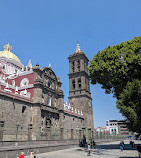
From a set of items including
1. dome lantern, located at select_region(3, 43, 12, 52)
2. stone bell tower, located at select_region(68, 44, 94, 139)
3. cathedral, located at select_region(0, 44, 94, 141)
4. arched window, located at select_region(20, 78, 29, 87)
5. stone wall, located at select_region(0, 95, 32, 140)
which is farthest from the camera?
dome lantern, located at select_region(3, 43, 12, 52)

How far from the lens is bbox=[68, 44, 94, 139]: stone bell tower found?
43828mm

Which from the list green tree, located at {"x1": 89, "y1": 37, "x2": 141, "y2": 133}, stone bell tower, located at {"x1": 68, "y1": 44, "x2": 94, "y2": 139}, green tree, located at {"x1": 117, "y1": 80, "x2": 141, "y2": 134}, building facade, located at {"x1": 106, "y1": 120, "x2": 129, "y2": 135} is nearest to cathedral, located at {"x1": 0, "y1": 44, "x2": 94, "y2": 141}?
stone bell tower, located at {"x1": 68, "y1": 44, "x2": 94, "y2": 139}

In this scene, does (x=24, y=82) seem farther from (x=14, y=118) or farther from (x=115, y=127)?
(x=115, y=127)

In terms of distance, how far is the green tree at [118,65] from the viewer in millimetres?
Result: 17906

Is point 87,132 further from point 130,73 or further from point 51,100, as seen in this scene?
point 130,73

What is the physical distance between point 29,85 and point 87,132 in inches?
942

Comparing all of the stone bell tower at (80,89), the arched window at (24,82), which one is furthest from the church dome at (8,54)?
the arched window at (24,82)

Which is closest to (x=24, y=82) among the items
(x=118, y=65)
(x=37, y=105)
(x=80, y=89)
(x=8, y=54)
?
(x=37, y=105)

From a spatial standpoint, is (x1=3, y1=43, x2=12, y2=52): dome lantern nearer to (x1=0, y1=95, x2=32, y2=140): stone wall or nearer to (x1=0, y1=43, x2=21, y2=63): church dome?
(x1=0, y1=43, x2=21, y2=63): church dome

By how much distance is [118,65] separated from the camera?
18688 mm

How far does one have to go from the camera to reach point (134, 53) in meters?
18.0

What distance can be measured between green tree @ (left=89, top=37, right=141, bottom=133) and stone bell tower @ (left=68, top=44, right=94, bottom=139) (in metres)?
22.8

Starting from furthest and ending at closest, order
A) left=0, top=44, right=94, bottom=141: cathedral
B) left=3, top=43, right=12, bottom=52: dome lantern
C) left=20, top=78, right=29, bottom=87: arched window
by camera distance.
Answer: left=3, top=43, right=12, bottom=52: dome lantern, left=20, top=78, right=29, bottom=87: arched window, left=0, top=44, right=94, bottom=141: cathedral

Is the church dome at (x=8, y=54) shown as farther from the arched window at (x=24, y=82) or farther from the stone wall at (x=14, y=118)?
the stone wall at (x=14, y=118)
